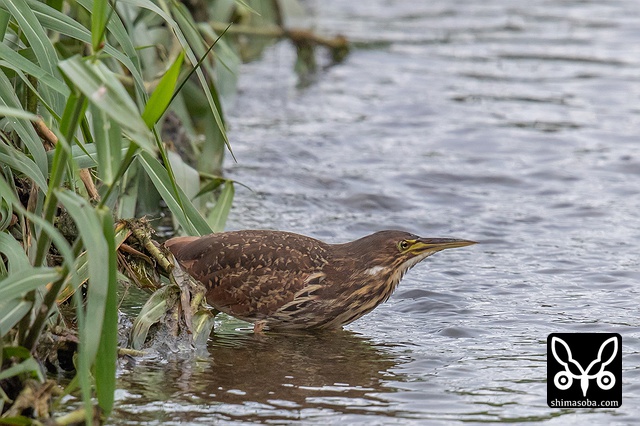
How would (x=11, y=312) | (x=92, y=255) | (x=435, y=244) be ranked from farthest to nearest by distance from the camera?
(x=435, y=244)
(x=11, y=312)
(x=92, y=255)

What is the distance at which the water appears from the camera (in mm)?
5145

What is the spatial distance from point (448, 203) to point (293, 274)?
10.3 ft

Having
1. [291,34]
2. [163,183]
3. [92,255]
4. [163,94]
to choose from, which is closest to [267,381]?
[163,183]

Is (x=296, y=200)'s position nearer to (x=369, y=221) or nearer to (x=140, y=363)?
(x=369, y=221)

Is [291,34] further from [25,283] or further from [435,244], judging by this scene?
[25,283]

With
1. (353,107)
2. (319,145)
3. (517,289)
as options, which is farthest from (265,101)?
(517,289)

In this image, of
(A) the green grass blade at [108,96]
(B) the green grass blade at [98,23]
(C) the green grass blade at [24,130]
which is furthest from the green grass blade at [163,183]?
(A) the green grass blade at [108,96]

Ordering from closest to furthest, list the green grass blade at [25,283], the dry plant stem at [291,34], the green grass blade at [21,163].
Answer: the green grass blade at [25,283] < the green grass blade at [21,163] < the dry plant stem at [291,34]

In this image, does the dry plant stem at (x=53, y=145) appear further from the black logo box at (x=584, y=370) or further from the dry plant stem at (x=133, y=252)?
the black logo box at (x=584, y=370)

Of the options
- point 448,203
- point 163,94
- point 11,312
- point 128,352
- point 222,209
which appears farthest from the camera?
point 448,203

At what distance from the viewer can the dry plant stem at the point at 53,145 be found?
5.43m

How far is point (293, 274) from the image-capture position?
247 inches

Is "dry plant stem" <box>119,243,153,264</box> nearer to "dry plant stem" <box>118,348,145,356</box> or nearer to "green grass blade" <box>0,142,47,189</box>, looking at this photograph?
"dry plant stem" <box>118,348,145,356</box>

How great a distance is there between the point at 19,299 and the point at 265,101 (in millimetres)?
8687
